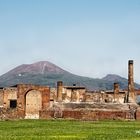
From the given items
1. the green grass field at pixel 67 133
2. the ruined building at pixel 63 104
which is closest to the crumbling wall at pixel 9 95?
the ruined building at pixel 63 104

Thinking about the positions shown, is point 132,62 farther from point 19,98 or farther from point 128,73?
point 19,98

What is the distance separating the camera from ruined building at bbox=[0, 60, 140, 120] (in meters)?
47.9

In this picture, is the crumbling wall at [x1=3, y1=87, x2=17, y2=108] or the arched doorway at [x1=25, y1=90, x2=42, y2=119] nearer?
the arched doorway at [x1=25, y1=90, x2=42, y2=119]

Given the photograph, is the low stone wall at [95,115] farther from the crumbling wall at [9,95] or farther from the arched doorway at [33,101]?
the crumbling wall at [9,95]

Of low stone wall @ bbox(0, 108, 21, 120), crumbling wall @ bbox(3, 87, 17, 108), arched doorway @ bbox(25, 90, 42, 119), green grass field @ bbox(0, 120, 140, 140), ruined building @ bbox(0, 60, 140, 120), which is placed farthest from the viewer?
crumbling wall @ bbox(3, 87, 17, 108)

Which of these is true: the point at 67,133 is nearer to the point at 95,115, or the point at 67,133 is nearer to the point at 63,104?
the point at 95,115

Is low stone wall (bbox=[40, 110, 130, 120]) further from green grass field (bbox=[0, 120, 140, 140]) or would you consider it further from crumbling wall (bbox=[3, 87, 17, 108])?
crumbling wall (bbox=[3, 87, 17, 108])

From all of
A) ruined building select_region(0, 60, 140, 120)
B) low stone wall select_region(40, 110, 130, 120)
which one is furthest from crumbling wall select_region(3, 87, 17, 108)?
low stone wall select_region(40, 110, 130, 120)

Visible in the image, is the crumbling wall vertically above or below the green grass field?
above

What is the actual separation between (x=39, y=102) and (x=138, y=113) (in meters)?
15.3

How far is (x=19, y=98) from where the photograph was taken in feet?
182

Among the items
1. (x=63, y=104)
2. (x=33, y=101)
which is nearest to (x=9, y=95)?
(x=33, y=101)

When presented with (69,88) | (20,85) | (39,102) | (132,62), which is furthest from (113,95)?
(20,85)

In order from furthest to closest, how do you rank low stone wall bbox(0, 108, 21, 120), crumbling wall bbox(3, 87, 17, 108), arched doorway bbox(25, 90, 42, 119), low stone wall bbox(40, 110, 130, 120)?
crumbling wall bbox(3, 87, 17, 108), arched doorway bbox(25, 90, 42, 119), low stone wall bbox(0, 108, 21, 120), low stone wall bbox(40, 110, 130, 120)
